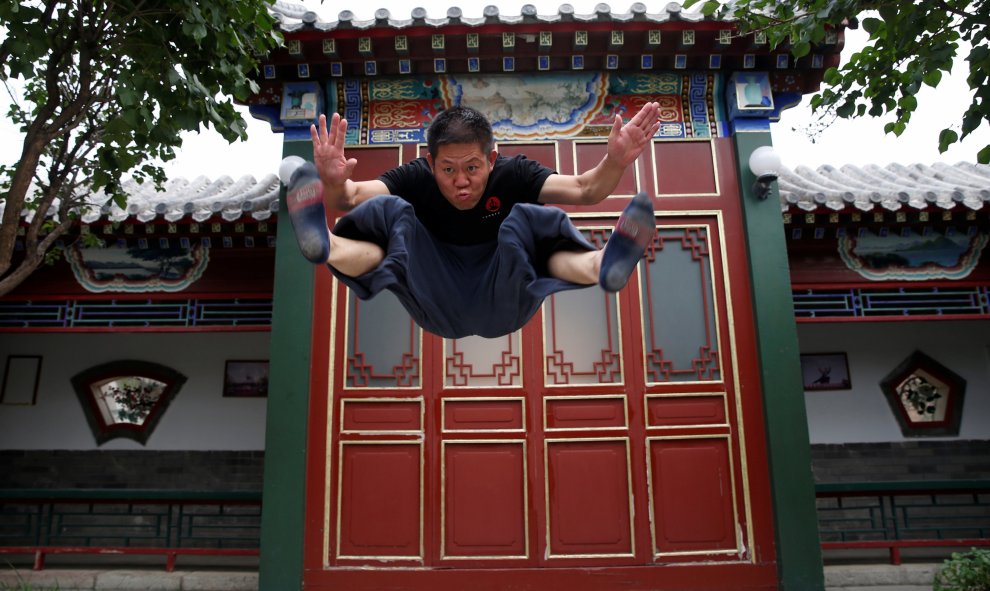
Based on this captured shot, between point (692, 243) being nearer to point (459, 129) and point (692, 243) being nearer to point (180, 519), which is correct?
point (459, 129)

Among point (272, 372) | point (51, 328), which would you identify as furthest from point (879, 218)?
point (51, 328)

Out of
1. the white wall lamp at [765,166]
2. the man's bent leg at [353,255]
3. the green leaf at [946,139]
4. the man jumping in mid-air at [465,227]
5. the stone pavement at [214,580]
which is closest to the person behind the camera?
the man jumping in mid-air at [465,227]

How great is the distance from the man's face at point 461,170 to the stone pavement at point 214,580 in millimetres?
4475

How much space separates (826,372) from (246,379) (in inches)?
228

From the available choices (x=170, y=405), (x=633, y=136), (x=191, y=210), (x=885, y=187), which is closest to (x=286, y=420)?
(x=191, y=210)

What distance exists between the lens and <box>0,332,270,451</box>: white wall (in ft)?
23.2

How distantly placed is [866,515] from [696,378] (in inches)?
112

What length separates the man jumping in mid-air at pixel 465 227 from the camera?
2.41m

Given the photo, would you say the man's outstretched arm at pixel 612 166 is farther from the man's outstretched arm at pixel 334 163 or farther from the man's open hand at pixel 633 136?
the man's outstretched arm at pixel 334 163

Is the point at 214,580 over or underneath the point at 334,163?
underneath

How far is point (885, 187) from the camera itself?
6.55m

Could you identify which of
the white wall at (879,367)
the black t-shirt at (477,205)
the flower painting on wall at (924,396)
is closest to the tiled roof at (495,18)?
the black t-shirt at (477,205)

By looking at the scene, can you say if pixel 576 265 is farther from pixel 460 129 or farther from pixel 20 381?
pixel 20 381

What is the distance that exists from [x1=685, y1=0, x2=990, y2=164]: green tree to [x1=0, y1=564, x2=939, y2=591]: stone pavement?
12.3ft
